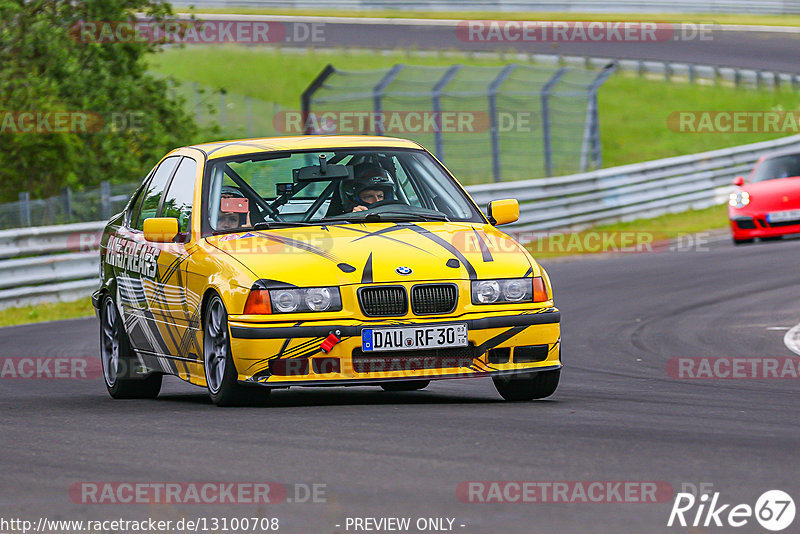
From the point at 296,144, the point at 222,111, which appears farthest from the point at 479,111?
the point at 296,144

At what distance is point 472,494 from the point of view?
520 cm

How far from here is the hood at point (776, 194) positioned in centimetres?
2095

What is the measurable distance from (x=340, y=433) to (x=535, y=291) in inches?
69.5

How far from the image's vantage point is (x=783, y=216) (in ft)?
69.6

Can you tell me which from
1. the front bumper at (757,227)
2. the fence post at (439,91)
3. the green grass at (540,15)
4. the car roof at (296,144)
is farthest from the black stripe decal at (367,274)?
the green grass at (540,15)

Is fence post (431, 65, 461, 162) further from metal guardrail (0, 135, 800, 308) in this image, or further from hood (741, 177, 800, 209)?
hood (741, 177, 800, 209)

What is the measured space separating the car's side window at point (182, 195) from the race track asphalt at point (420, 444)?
110 cm

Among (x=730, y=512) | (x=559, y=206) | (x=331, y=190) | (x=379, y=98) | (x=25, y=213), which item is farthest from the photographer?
(x=559, y=206)

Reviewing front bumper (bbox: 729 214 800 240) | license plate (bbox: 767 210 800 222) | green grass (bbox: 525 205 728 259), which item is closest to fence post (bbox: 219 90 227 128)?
green grass (bbox: 525 205 728 259)

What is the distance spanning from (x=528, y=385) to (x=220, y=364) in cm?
169

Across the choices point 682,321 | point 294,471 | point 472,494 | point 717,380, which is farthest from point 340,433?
point 682,321

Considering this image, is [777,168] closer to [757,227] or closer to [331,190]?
[757,227]

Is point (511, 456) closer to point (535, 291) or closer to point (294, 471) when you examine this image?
point (294, 471)

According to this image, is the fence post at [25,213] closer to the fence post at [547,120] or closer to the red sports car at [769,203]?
the red sports car at [769,203]
